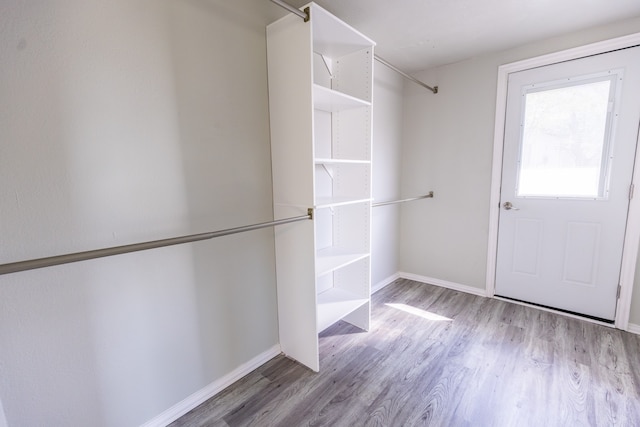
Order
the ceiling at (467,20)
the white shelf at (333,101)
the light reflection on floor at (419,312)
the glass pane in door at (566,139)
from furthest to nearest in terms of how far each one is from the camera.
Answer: the light reflection on floor at (419,312) < the glass pane in door at (566,139) < the ceiling at (467,20) < the white shelf at (333,101)

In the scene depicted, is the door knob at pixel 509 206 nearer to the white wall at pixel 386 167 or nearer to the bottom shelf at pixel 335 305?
the white wall at pixel 386 167

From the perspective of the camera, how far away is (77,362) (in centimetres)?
110

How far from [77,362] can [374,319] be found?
196 centimetres

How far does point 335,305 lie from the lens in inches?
82.1

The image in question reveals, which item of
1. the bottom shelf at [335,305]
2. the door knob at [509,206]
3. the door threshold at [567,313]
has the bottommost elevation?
the door threshold at [567,313]

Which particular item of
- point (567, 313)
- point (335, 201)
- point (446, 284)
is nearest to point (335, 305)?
point (335, 201)

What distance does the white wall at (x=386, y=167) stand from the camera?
→ 8.98 feet

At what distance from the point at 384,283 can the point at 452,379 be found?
55.4 inches

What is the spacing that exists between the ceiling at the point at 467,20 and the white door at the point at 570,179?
0.32 metres

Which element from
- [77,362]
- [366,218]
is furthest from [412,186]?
[77,362]

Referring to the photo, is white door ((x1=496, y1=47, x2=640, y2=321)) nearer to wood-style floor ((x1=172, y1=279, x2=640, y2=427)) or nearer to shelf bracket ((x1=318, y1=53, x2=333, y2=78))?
wood-style floor ((x1=172, y1=279, x2=640, y2=427))

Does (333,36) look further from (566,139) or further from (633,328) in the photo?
(633,328)

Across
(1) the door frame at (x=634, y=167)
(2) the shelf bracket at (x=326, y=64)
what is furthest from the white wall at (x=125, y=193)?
(1) the door frame at (x=634, y=167)

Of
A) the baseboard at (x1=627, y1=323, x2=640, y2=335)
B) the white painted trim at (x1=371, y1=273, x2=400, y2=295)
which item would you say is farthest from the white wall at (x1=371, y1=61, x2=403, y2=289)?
the baseboard at (x1=627, y1=323, x2=640, y2=335)
